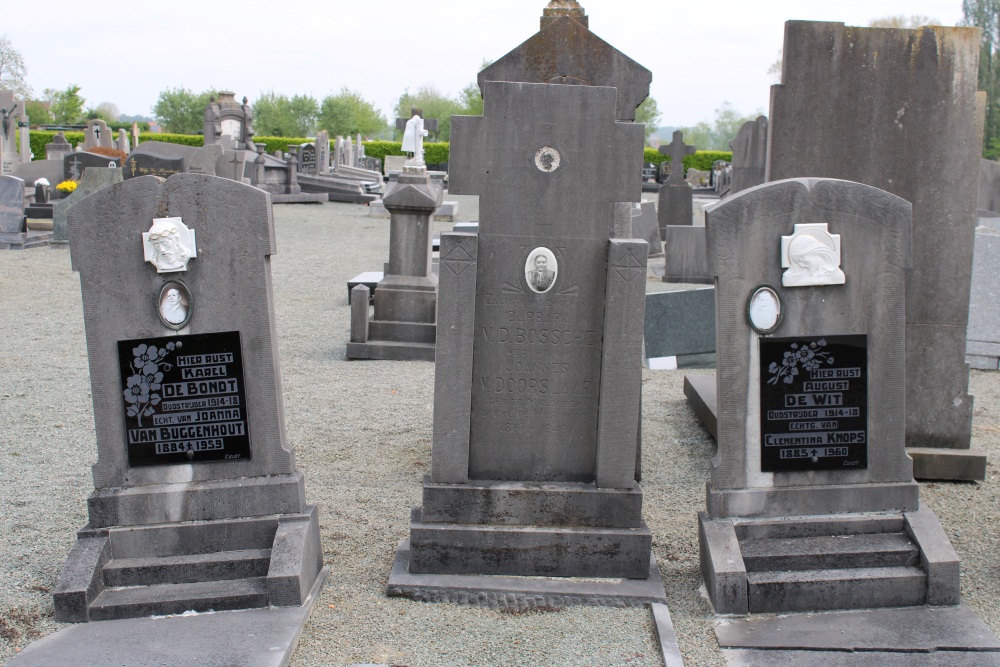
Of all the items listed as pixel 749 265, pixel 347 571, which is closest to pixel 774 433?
pixel 749 265

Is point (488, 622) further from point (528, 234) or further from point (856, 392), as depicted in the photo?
point (856, 392)

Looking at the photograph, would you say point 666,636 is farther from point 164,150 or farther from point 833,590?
point 164,150

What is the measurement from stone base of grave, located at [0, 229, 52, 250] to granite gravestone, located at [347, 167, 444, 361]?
9655 mm

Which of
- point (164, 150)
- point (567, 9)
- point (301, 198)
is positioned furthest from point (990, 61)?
point (567, 9)

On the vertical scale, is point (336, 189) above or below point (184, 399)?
above

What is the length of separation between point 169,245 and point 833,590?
335cm

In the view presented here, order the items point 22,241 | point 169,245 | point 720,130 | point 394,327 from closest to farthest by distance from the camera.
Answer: point 169,245, point 394,327, point 22,241, point 720,130

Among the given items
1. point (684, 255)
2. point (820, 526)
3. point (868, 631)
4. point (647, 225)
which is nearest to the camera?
point (868, 631)

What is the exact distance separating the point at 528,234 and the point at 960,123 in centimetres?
321

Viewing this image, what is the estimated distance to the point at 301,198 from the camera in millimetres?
27703

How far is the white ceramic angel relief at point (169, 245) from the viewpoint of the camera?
13.5 ft

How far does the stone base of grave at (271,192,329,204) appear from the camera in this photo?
1076 inches

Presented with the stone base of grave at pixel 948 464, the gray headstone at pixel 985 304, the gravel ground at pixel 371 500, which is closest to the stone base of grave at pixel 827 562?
the gravel ground at pixel 371 500

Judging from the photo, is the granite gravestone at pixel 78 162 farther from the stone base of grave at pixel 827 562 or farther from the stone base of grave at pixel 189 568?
the stone base of grave at pixel 827 562
